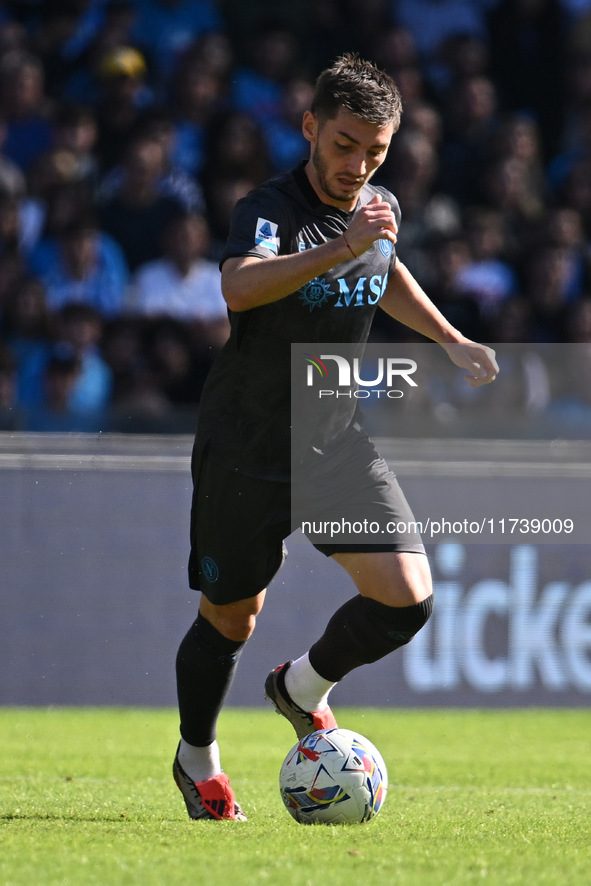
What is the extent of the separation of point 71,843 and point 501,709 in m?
→ 3.90

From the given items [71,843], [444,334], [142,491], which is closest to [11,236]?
[142,491]

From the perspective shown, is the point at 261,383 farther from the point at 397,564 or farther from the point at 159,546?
the point at 159,546

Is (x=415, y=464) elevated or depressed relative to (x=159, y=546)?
elevated

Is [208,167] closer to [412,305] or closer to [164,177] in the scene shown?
[164,177]

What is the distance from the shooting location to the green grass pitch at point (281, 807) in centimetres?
289

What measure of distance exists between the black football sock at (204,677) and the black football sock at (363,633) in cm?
28

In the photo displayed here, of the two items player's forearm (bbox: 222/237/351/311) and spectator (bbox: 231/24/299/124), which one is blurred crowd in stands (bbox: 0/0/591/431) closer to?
spectator (bbox: 231/24/299/124)

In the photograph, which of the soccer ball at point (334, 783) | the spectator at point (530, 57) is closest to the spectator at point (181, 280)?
the spectator at point (530, 57)

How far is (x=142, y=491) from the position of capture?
6668mm

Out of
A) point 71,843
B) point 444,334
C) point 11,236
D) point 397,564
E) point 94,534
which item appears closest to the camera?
point 71,843

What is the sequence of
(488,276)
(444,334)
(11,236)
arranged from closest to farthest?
(444,334) → (11,236) → (488,276)

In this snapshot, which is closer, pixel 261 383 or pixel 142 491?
pixel 261 383

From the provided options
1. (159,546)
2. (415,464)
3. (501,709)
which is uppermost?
(415,464)

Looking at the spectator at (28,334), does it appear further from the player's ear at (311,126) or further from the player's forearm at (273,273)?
the player's forearm at (273,273)
